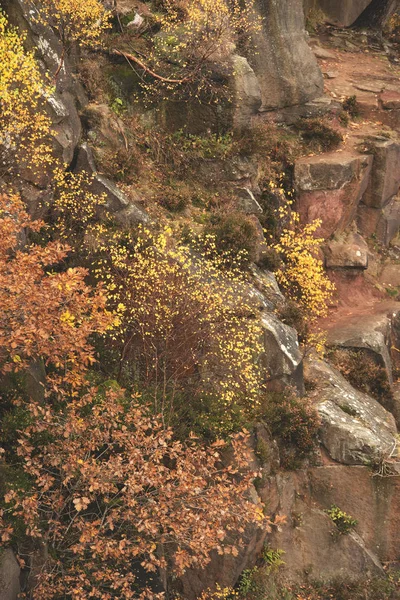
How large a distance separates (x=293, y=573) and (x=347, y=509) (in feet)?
8.94

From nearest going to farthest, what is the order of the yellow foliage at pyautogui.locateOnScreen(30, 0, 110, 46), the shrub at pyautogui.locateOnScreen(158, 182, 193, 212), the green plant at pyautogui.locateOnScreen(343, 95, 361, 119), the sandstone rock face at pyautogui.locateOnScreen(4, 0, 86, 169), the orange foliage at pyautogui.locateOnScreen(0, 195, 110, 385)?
1. the orange foliage at pyautogui.locateOnScreen(0, 195, 110, 385)
2. the sandstone rock face at pyautogui.locateOnScreen(4, 0, 86, 169)
3. the yellow foliage at pyautogui.locateOnScreen(30, 0, 110, 46)
4. the shrub at pyautogui.locateOnScreen(158, 182, 193, 212)
5. the green plant at pyautogui.locateOnScreen(343, 95, 361, 119)

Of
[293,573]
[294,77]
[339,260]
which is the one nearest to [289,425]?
[293,573]

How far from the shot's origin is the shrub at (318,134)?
104 ft

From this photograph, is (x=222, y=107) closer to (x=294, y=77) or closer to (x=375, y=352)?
(x=294, y=77)

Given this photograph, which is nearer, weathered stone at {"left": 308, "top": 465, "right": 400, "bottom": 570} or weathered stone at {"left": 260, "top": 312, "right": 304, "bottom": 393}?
weathered stone at {"left": 308, "top": 465, "right": 400, "bottom": 570}

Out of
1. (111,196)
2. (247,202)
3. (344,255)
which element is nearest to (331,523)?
(247,202)

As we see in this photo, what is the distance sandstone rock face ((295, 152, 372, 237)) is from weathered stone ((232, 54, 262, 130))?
169 inches

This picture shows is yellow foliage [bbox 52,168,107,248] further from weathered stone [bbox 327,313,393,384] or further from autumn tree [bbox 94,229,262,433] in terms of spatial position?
weathered stone [bbox 327,313,393,384]

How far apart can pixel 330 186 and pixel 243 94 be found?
6557 mm

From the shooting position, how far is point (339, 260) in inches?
1199

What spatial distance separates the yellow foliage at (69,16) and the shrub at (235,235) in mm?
7685

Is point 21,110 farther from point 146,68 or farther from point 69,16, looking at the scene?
point 146,68

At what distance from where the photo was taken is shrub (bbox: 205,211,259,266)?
2286cm

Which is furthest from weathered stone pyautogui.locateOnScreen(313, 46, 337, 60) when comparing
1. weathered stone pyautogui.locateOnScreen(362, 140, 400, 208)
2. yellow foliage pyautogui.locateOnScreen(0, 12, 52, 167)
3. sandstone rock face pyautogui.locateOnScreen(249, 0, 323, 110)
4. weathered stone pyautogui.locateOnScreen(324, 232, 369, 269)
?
yellow foliage pyautogui.locateOnScreen(0, 12, 52, 167)
